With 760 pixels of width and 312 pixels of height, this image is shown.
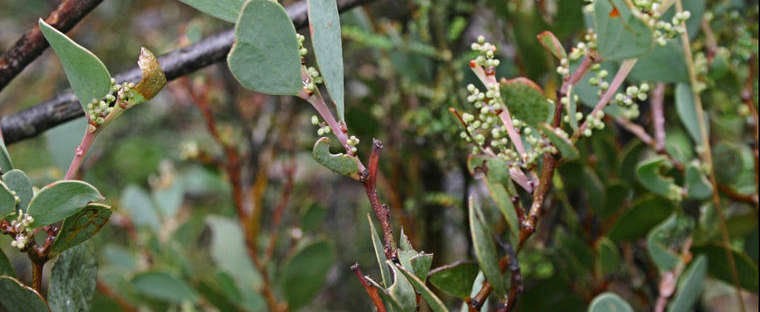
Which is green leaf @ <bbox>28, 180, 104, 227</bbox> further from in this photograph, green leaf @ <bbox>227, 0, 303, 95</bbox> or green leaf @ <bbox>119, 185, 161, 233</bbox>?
green leaf @ <bbox>119, 185, 161, 233</bbox>

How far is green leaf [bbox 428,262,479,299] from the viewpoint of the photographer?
42 centimetres

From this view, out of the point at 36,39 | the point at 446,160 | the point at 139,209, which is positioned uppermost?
the point at 36,39

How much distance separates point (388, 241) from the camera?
385 mm

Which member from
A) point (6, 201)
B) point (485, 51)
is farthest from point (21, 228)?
point (485, 51)

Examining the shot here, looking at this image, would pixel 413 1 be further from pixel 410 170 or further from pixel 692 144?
pixel 692 144

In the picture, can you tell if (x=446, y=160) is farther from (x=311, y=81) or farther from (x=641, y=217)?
(x=311, y=81)

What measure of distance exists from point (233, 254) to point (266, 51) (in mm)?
619

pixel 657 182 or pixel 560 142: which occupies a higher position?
pixel 560 142

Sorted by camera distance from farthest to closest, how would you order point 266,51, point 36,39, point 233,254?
point 233,254
point 36,39
point 266,51

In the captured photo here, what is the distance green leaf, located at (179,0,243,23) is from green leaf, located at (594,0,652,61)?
18cm

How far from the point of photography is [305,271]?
0.80 m

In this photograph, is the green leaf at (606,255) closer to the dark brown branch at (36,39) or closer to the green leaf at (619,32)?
the green leaf at (619,32)

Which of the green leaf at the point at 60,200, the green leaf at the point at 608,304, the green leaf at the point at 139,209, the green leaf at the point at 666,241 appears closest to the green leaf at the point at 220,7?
the green leaf at the point at 60,200

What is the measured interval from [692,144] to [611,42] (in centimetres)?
48
